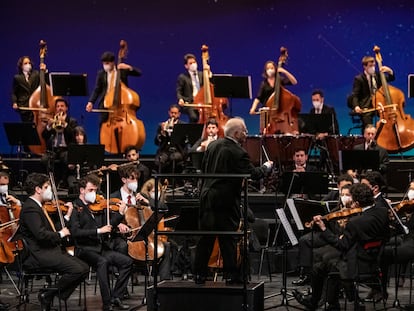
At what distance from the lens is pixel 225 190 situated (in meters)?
9.05

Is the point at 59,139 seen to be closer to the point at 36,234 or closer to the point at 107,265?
the point at 107,265

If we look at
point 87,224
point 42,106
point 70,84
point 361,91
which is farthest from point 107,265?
point 361,91

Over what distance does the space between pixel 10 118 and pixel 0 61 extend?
3.25 ft

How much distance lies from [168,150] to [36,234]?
4728 mm

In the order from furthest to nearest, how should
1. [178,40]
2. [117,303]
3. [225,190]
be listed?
[178,40] < [117,303] < [225,190]

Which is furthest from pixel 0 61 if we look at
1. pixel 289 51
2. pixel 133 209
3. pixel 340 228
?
pixel 340 228

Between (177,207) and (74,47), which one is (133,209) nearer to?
(177,207)

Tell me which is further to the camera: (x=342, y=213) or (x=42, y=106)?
(x=42, y=106)

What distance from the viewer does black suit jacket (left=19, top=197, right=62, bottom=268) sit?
395 inches

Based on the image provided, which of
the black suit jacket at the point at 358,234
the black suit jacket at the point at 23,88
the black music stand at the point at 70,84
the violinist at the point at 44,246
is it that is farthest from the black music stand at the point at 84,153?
the black suit jacket at the point at 358,234

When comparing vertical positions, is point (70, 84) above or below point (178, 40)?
below

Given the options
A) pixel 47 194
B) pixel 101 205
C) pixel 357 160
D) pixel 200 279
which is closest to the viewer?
pixel 200 279

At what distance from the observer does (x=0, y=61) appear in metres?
17.0

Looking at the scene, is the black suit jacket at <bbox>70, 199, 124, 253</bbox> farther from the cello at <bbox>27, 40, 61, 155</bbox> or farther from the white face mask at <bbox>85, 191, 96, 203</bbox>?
the cello at <bbox>27, 40, 61, 155</bbox>
